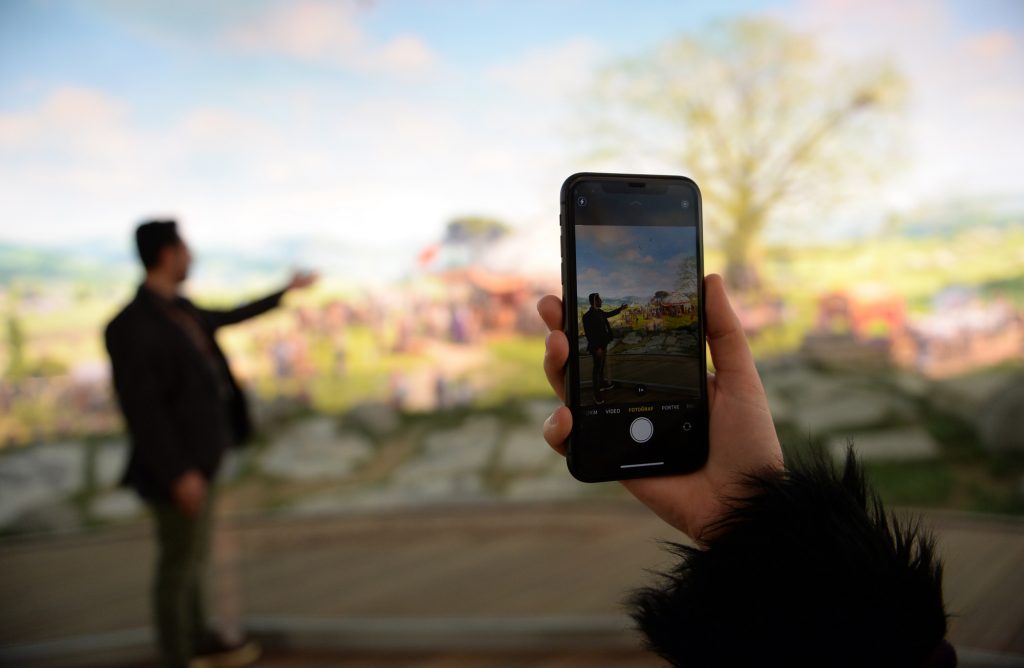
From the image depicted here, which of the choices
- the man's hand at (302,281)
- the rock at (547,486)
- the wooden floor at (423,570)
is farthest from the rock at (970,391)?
the man's hand at (302,281)

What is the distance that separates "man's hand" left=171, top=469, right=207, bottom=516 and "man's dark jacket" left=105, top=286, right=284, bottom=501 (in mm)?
15

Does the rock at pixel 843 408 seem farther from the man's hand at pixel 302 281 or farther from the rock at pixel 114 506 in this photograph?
the rock at pixel 114 506

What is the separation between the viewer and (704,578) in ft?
1.65

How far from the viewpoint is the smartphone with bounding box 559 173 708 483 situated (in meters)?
0.65

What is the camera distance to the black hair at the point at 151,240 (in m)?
1.46

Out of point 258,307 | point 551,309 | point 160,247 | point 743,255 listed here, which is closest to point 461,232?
point 743,255

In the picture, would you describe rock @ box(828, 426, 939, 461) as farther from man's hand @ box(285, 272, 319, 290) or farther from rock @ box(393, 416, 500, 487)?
man's hand @ box(285, 272, 319, 290)

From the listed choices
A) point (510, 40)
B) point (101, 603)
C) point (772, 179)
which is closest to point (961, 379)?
point (772, 179)

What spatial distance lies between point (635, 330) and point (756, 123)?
2759 mm

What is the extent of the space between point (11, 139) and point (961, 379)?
12.9 feet

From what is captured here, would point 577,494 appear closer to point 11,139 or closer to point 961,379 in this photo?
point 961,379

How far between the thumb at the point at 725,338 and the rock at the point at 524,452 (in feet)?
7.82

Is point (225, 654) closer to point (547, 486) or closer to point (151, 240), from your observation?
point (151, 240)

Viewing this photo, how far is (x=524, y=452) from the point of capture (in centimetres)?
306
